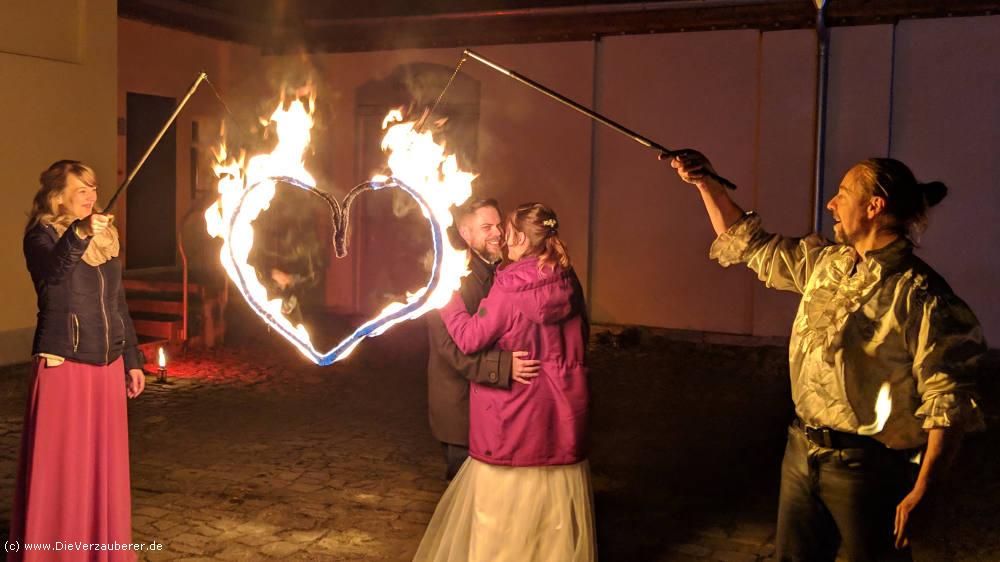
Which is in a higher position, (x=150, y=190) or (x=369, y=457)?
(x=150, y=190)

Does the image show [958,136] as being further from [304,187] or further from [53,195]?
[53,195]

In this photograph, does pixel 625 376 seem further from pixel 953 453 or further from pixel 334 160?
pixel 953 453

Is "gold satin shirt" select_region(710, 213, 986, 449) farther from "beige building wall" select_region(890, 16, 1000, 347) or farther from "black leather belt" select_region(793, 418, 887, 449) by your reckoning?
"beige building wall" select_region(890, 16, 1000, 347)

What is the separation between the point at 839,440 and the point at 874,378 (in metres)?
0.24

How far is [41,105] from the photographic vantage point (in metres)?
10.4

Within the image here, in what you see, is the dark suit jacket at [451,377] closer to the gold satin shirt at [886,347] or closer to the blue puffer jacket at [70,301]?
the blue puffer jacket at [70,301]

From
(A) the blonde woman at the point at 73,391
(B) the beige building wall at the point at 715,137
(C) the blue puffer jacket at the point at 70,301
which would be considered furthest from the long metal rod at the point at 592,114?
(B) the beige building wall at the point at 715,137

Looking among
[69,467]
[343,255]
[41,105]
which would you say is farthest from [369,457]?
[41,105]

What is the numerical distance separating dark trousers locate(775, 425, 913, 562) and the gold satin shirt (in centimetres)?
9

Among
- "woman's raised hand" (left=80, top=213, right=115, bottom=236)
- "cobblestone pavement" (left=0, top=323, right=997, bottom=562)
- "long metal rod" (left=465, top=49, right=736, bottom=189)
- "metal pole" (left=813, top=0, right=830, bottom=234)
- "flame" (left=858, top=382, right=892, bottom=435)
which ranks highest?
"metal pole" (left=813, top=0, right=830, bottom=234)

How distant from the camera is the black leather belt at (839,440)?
332 cm

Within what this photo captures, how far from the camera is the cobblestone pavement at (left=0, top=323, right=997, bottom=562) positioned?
5672 millimetres

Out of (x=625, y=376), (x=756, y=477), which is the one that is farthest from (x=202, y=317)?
(x=756, y=477)

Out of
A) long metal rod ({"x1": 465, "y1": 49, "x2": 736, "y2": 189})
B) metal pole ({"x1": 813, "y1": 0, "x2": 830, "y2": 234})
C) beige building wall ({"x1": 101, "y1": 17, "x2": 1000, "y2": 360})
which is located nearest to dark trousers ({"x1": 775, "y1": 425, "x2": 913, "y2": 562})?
long metal rod ({"x1": 465, "y1": 49, "x2": 736, "y2": 189})
